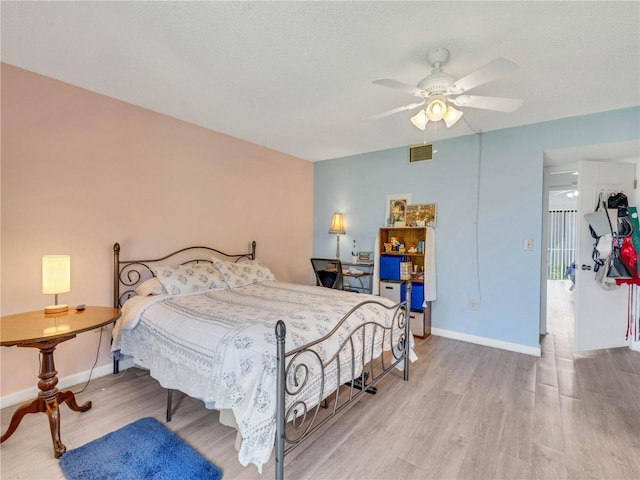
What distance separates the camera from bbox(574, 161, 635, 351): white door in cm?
345

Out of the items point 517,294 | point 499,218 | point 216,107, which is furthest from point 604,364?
point 216,107

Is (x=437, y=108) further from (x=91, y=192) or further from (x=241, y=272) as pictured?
(x=91, y=192)

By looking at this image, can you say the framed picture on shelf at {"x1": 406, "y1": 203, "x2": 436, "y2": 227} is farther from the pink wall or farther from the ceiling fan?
the pink wall

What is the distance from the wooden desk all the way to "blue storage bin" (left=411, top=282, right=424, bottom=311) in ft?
10.9

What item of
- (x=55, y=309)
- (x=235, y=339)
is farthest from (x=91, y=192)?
(x=235, y=339)

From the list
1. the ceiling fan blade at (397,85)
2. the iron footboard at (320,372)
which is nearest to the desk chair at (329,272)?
the iron footboard at (320,372)

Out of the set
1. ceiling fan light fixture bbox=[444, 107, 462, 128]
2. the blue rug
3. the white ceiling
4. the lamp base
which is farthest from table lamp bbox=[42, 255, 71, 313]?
ceiling fan light fixture bbox=[444, 107, 462, 128]

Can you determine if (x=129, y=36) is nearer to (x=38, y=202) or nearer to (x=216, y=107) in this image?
(x=216, y=107)

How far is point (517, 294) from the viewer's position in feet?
11.6

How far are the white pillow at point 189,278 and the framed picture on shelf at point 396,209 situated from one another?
256 cm

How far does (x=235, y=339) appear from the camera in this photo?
180 cm

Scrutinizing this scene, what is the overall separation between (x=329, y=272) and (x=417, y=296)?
1.25 metres

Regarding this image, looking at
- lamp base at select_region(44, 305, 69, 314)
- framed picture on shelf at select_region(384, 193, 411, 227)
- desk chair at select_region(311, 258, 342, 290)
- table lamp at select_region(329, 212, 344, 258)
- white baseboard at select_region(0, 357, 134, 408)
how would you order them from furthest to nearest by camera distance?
1. table lamp at select_region(329, 212, 344, 258)
2. framed picture on shelf at select_region(384, 193, 411, 227)
3. desk chair at select_region(311, 258, 342, 290)
4. white baseboard at select_region(0, 357, 134, 408)
5. lamp base at select_region(44, 305, 69, 314)

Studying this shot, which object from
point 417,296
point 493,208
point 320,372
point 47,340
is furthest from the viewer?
point 417,296
